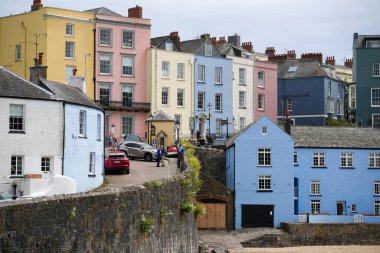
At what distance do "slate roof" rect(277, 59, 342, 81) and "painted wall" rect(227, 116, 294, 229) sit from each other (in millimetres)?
30009

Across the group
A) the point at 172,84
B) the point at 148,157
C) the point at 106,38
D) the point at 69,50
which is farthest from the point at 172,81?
the point at 148,157

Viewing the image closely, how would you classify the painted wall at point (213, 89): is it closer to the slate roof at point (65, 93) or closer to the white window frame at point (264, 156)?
the white window frame at point (264, 156)

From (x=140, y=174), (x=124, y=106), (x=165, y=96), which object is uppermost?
(x=165, y=96)

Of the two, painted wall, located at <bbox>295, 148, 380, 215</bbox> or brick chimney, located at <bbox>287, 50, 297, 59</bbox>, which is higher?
brick chimney, located at <bbox>287, 50, 297, 59</bbox>

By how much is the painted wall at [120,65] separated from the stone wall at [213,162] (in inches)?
439

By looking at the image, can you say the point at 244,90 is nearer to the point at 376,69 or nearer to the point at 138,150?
the point at 376,69

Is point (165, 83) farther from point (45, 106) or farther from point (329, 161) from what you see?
point (45, 106)

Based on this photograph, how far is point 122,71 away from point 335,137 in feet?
65.4

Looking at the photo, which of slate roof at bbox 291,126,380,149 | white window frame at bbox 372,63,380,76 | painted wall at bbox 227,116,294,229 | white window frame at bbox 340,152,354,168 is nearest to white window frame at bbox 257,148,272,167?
painted wall at bbox 227,116,294,229

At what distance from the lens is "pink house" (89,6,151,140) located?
74812 millimetres

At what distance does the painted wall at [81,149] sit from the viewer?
37.3 meters

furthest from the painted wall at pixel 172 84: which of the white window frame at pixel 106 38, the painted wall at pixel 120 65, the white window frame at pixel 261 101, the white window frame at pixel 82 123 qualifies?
the white window frame at pixel 82 123

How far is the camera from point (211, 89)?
82625 millimetres

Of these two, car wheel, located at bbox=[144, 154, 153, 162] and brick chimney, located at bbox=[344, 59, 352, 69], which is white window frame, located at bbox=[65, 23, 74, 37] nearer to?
car wheel, located at bbox=[144, 154, 153, 162]
